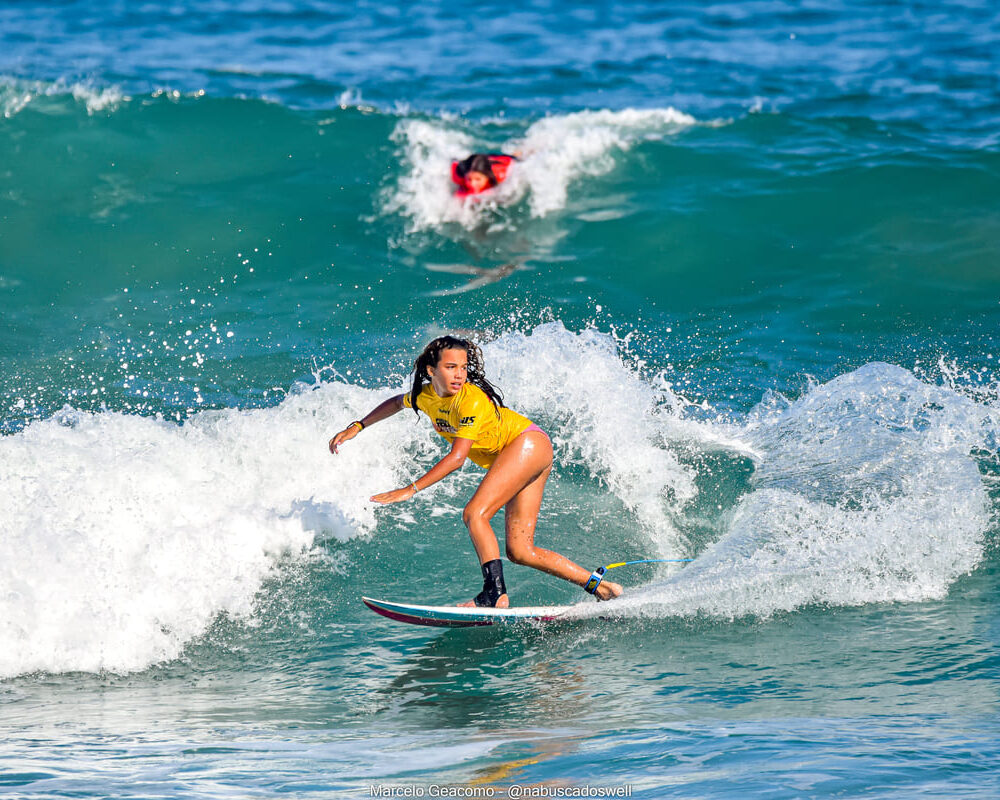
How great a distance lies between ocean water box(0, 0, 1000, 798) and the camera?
4859mm

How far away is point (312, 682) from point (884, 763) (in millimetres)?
2857

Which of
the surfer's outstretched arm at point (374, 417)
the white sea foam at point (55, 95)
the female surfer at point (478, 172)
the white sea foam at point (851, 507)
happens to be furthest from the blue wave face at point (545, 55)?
the surfer's outstretched arm at point (374, 417)

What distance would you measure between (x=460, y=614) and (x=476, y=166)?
7.30 metres

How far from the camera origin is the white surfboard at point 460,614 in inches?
231

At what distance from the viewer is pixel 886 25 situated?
1891 cm

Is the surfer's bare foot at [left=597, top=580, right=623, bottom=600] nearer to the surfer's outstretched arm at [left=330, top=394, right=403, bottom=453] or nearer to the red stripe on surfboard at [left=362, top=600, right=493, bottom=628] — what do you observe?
the red stripe on surfboard at [left=362, top=600, right=493, bottom=628]

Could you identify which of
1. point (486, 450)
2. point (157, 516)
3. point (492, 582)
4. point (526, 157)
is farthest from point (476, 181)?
point (492, 582)

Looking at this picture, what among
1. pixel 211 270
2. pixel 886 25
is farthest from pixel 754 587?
pixel 886 25

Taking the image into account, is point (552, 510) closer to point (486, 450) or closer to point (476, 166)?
point (486, 450)

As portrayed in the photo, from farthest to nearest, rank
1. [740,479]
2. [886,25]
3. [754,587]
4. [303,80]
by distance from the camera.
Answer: [886,25]
[303,80]
[740,479]
[754,587]

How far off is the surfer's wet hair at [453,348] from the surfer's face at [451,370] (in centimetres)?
2

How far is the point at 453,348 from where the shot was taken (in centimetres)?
554

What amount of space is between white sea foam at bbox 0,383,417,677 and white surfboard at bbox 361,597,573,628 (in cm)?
98

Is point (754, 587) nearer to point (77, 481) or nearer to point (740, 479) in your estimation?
point (740, 479)
